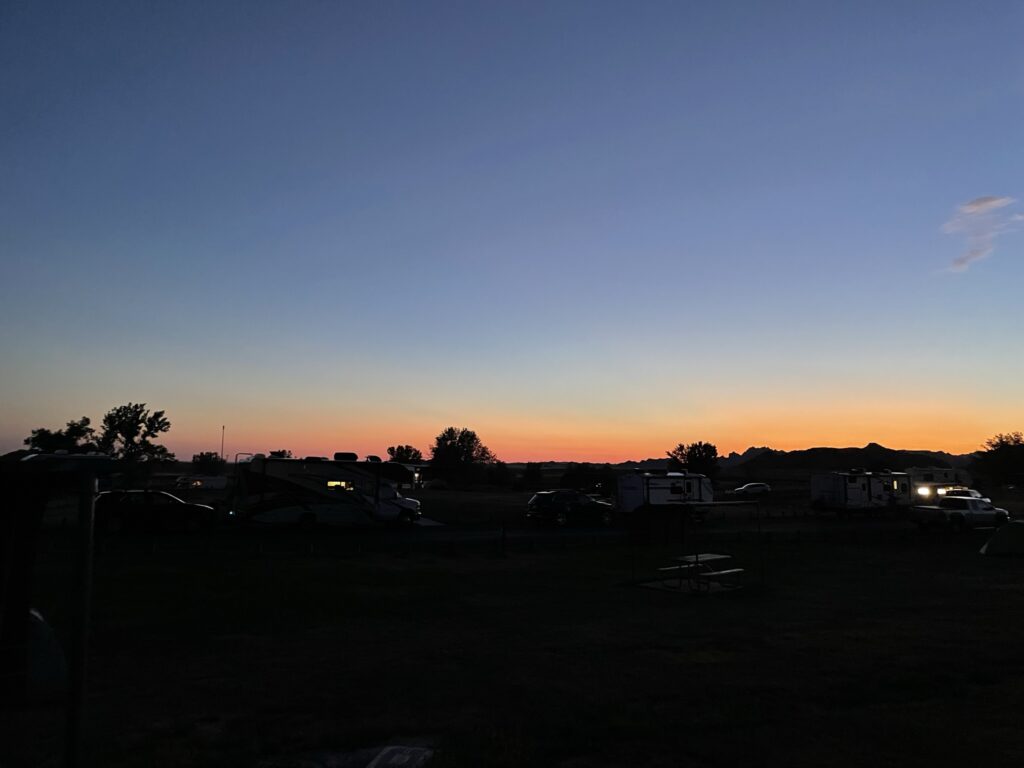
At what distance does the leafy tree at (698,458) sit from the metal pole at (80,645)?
99.9m

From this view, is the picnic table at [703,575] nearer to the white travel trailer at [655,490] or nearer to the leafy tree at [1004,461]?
the white travel trailer at [655,490]

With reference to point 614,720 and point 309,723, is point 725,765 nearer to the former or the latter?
point 614,720

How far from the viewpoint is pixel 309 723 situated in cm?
815

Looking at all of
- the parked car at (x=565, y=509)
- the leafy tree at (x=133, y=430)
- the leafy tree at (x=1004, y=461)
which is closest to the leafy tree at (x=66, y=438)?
the leafy tree at (x=133, y=430)

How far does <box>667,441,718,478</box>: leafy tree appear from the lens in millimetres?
103062

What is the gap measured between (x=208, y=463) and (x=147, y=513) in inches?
5175

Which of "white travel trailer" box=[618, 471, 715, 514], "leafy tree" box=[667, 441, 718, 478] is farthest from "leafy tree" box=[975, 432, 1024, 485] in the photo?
"white travel trailer" box=[618, 471, 715, 514]

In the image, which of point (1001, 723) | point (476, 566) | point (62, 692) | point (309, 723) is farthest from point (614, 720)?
point (476, 566)

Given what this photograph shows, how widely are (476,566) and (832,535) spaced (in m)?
18.1

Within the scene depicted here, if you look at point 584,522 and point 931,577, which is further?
point 584,522

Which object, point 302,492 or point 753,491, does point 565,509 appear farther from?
point 753,491

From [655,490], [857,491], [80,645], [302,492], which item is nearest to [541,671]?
[80,645]

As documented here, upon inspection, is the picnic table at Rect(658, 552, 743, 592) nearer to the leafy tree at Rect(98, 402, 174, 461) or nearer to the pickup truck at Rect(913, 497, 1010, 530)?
the pickup truck at Rect(913, 497, 1010, 530)

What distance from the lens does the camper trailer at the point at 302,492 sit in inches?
1319
